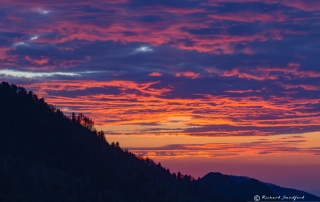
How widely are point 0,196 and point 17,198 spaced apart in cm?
662

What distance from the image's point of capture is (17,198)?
19588 centimetres

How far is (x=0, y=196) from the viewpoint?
19200 centimetres
